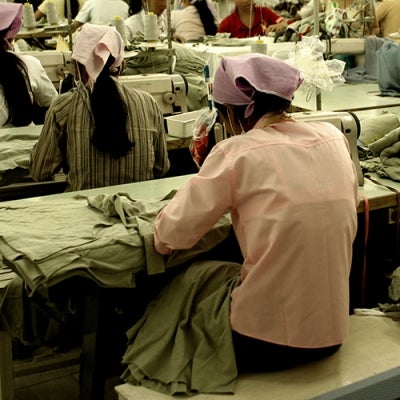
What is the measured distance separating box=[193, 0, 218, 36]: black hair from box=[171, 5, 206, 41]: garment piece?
28 millimetres

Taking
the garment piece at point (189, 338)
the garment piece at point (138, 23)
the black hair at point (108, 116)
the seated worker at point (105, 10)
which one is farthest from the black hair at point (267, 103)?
the seated worker at point (105, 10)

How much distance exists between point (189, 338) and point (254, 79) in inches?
27.3

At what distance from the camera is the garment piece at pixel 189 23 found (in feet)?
21.8

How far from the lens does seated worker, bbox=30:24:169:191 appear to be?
300 centimetres

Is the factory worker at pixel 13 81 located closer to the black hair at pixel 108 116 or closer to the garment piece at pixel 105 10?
the black hair at pixel 108 116

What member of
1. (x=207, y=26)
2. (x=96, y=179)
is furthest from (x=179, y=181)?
(x=207, y=26)

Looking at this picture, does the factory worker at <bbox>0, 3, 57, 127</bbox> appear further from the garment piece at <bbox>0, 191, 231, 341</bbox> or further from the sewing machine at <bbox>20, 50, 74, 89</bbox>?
the garment piece at <bbox>0, 191, 231, 341</bbox>

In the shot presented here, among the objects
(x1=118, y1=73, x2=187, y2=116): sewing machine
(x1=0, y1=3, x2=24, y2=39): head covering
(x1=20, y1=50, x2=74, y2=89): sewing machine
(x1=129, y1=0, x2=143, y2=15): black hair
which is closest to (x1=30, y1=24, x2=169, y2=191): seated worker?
(x1=118, y1=73, x2=187, y2=116): sewing machine

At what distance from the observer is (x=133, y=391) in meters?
1.92

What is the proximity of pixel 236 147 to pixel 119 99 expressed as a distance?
1.19 m

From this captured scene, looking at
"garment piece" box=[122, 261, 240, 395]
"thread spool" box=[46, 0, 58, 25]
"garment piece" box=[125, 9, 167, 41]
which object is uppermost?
"thread spool" box=[46, 0, 58, 25]

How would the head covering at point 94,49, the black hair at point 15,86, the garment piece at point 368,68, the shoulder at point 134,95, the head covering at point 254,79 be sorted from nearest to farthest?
1. the head covering at point 254,79
2. the head covering at point 94,49
3. the shoulder at point 134,95
4. the black hair at point 15,86
5. the garment piece at point 368,68

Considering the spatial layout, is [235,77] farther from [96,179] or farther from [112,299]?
[96,179]

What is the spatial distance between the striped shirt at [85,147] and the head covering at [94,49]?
0.10 m
